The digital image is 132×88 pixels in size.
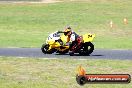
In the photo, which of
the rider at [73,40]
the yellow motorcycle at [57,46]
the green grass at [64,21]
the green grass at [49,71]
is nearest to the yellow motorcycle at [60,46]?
the yellow motorcycle at [57,46]

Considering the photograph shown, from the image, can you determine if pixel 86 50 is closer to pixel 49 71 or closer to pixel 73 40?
pixel 73 40

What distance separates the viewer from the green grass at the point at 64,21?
34719 millimetres

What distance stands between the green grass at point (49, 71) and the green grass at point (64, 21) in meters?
8.33

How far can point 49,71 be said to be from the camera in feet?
60.8

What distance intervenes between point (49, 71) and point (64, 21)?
29828 mm

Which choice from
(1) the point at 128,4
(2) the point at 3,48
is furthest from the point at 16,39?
(1) the point at 128,4

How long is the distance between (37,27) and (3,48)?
16716 millimetres

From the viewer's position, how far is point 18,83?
15914 mm

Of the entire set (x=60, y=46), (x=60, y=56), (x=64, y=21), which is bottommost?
(x=64, y=21)

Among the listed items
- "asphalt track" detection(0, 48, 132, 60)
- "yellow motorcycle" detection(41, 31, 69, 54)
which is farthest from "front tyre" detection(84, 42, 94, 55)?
"yellow motorcycle" detection(41, 31, 69, 54)

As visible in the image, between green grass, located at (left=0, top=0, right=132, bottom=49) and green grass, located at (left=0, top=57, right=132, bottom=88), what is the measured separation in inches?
328

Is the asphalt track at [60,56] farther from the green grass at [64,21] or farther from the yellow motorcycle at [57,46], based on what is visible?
the green grass at [64,21]

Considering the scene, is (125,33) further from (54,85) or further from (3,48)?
(54,85)

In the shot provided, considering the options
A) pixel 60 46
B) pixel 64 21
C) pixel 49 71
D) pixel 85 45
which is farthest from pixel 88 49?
pixel 64 21
